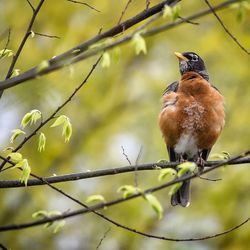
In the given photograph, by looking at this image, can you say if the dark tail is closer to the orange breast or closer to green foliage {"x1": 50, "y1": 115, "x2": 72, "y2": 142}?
the orange breast

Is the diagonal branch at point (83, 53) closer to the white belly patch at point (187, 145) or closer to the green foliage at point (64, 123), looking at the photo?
the green foliage at point (64, 123)

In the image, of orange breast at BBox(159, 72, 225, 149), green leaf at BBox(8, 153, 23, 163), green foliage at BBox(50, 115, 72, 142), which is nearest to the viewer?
green leaf at BBox(8, 153, 23, 163)

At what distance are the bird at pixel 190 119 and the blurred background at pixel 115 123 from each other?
5.72 ft

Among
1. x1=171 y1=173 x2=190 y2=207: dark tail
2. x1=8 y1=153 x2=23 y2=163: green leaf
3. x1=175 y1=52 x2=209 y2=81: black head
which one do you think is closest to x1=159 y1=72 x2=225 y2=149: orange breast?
x1=171 y1=173 x2=190 y2=207: dark tail

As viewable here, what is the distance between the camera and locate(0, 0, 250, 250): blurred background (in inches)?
307

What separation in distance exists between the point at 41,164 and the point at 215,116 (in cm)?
291

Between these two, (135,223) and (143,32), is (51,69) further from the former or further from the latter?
(135,223)

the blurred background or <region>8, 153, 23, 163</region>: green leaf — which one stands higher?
<region>8, 153, 23, 163</region>: green leaf

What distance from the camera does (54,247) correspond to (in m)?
7.99

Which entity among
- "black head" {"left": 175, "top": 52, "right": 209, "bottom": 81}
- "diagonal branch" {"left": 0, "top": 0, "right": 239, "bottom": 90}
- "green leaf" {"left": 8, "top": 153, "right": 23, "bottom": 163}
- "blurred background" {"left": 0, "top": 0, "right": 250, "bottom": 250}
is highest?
"diagonal branch" {"left": 0, "top": 0, "right": 239, "bottom": 90}

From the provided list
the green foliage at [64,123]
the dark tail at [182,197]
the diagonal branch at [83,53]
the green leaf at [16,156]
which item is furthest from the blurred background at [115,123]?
the diagonal branch at [83,53]

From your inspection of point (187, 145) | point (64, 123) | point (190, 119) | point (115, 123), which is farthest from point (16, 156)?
point (115, 123)

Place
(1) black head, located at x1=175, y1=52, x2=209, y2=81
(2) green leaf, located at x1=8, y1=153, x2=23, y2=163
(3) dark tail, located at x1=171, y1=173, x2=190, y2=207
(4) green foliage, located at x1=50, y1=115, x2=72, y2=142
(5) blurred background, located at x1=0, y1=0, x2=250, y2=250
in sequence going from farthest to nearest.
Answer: (5) blurred background, located at x1=0, y1=0, x2=250, y2=250
(1) black head, located at x1=175, y1=52, x2=209, y2=81
(3) dark tail, located at x1=171, y1=173, x2=190, y2=207
(4) green foliage, located at x1=50, y1=115, x2=72, y2=142
(2) green leaf, located at x1=8, y1=153, x2=23, y2=163

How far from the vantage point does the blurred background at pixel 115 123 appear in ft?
25.6
